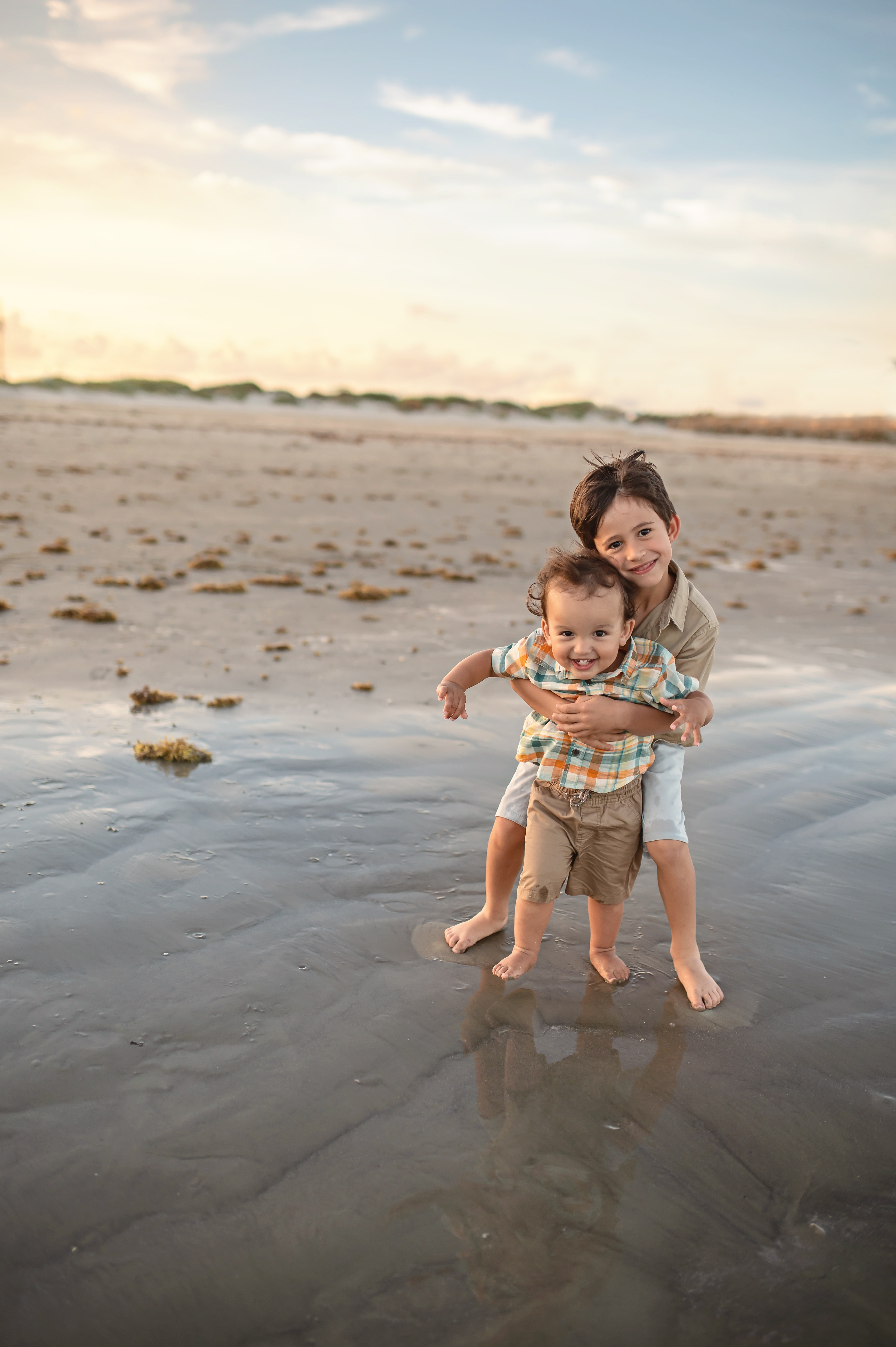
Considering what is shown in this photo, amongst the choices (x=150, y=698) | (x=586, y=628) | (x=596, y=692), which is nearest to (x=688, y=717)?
(x=596, y=692)

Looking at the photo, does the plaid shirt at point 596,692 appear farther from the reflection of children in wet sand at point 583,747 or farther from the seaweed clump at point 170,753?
the seaweed clump at point 170,753

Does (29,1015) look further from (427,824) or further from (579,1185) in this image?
(427,824)

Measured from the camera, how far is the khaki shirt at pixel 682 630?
270 cm

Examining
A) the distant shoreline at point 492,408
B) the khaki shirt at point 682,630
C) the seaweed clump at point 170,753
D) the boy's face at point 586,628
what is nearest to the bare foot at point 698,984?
the khaki shirt at point 682,630

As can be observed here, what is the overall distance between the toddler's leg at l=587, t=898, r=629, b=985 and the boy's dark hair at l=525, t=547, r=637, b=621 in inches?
35.6

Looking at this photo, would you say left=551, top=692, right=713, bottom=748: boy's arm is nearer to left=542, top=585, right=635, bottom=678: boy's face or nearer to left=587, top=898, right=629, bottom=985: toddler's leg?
left=542, top=585, right=635, bottom=678: boy's face

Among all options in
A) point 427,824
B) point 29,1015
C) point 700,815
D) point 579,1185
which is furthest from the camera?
point 700,815

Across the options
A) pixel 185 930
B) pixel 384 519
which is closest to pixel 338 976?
pixel 185 930

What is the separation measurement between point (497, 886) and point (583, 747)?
0.66m

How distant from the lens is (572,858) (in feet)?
9.06

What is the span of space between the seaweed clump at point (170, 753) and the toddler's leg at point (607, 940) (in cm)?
222

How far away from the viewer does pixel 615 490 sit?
2576 millimetres

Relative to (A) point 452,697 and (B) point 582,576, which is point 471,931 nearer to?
(A) point 452,697

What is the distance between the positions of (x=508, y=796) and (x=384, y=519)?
11.2 m
